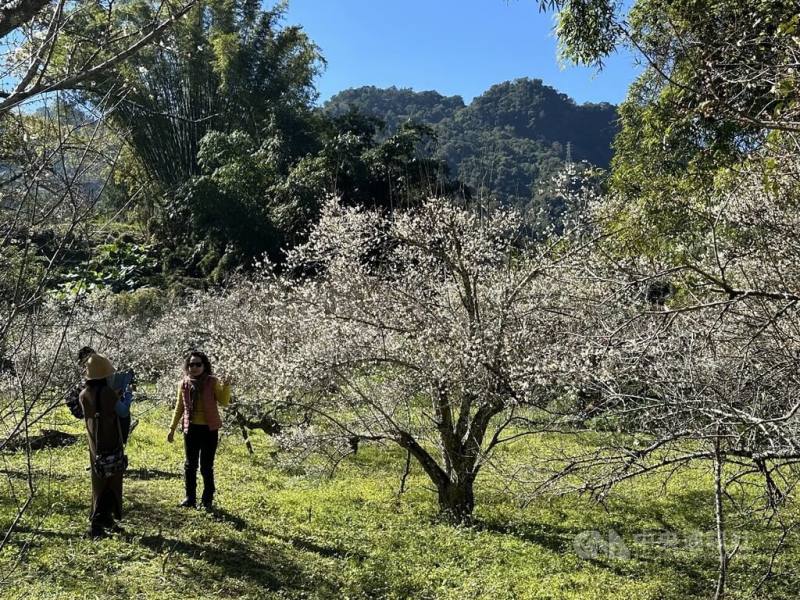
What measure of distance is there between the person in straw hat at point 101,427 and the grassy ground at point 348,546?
0.43 metres

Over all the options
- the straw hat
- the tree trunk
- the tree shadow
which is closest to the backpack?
the straw hat

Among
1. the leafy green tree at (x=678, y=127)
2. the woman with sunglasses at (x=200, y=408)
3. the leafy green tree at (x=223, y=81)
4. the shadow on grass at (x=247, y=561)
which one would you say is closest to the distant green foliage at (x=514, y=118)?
the leafy green tree at (x=223, y=81)

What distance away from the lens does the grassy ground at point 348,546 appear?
13.6 ft

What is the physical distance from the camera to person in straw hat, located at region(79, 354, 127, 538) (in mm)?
4359

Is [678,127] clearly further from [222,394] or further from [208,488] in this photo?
[208,488]

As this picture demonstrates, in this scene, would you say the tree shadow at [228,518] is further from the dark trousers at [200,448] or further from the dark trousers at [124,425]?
the dark trousers at [124,425]

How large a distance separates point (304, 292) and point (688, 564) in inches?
189

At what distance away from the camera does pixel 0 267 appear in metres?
3.02

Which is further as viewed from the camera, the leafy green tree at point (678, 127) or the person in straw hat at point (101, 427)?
the leafy green tree at point (678, 127)

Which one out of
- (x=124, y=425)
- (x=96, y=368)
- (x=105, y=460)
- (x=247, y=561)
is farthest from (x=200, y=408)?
(x=247, y=561)

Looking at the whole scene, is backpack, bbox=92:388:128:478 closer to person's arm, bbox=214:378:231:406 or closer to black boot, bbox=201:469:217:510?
person's arm, bbox=214:378:231:406

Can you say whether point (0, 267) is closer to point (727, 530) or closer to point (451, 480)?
point (451, 480)

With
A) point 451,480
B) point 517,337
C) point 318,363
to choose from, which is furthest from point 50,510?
point 517,337

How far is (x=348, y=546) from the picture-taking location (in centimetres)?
530
